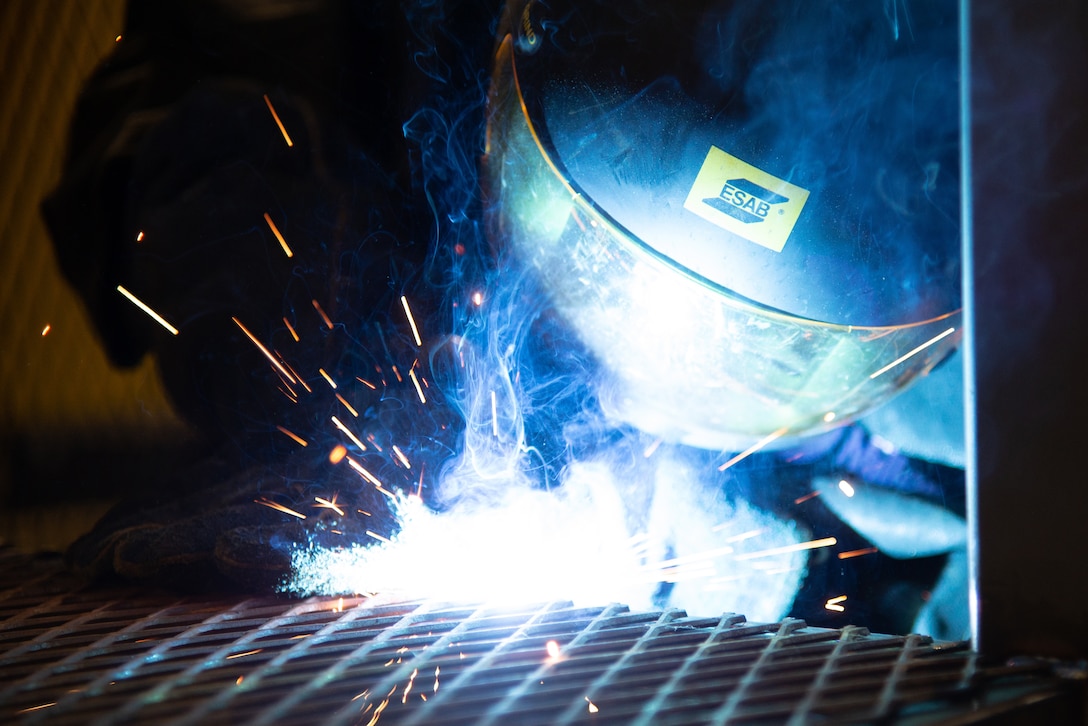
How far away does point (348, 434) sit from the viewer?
76.0 inches

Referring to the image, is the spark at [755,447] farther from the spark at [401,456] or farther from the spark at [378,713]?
the spark at [378,713]

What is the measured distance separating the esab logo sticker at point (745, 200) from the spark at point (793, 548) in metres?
0.76

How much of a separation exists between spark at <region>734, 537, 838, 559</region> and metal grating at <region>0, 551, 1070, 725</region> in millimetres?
603

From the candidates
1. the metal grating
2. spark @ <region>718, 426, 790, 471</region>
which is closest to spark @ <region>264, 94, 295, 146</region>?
the metal grating

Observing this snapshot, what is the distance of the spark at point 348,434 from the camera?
1.92 meters

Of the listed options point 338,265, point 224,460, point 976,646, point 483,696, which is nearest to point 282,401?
point 224,460

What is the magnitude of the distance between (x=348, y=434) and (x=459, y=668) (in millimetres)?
1040

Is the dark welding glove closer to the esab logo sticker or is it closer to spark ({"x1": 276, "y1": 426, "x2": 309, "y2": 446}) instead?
spark ({"x1": 276, "y1": 426, "x2": 309, "y2": 446})

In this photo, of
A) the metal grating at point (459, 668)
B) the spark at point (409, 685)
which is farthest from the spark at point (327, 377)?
the spark at point (409, 685)

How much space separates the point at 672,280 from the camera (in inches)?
50.2

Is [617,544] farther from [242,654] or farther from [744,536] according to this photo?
[242,654]

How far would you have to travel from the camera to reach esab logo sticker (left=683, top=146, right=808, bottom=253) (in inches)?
48.7

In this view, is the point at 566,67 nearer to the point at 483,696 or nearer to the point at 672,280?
the point at 672,280

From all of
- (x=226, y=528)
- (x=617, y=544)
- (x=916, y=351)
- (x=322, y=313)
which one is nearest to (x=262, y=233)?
(x=322, y=313)
